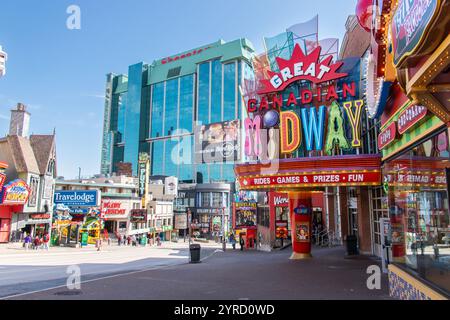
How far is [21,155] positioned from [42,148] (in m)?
3.72

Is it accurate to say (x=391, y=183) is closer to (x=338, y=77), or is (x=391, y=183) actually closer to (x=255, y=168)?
(x=255, y=168)

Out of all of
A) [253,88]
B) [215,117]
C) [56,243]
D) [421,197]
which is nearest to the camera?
[421,197]

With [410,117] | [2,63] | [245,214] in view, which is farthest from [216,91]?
[410,117]

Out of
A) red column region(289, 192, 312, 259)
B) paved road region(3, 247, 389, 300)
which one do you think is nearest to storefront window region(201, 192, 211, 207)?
red column region(289, 192, 312, 259)

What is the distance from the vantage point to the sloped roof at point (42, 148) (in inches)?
1601

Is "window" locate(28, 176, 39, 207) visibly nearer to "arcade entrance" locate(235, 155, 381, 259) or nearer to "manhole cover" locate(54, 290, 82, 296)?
"arcade entrance" locate(235, 155, 381, 259)

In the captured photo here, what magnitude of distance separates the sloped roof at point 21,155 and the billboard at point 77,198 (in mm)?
7988

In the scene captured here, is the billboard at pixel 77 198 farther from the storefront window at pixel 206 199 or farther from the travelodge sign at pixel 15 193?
the storefront window at pixel 206 199

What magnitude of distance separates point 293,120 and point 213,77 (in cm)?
11413

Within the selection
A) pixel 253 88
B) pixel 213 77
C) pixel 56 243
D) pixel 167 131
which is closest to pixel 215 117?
pixel 213 77

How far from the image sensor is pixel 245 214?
196 feet

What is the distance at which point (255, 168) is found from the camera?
1897 cm

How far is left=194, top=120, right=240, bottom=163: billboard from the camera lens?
63.1 meters

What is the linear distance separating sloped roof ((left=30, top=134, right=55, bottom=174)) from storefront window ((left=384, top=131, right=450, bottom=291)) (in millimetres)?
39666
